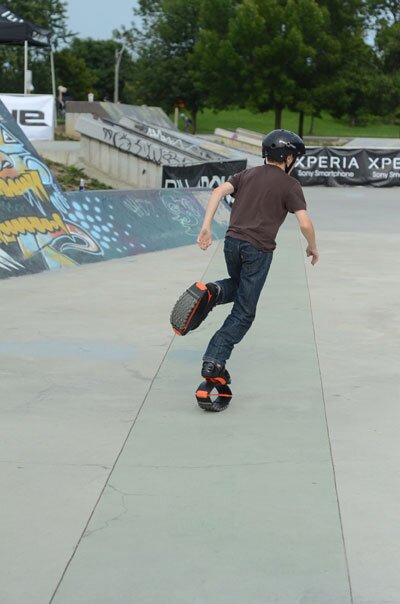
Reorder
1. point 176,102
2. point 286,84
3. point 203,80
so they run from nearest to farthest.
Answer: point 286,84, point 203,80, point 176,102

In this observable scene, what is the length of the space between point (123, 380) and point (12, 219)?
20.3ft

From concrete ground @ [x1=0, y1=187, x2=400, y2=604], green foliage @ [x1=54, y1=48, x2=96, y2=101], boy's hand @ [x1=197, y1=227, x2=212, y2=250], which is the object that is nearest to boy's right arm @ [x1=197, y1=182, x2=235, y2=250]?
boy's hand @ [x1=197, y1=227, x2=212, y2=250]

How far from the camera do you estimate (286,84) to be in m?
61.8

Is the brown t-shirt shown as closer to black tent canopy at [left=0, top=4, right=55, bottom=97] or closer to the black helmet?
the black helmet

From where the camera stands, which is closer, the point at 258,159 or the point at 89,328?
the point at 89,328

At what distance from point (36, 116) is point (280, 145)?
2439 cm

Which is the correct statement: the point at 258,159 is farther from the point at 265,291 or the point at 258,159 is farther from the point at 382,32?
the point at 382,32

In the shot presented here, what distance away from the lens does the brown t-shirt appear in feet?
21.5

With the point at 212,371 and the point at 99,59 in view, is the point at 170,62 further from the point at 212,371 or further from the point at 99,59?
the point at 212,371

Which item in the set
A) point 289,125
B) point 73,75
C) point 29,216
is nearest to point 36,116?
point 29,216

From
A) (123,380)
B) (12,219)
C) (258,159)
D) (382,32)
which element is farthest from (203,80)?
(123,380)

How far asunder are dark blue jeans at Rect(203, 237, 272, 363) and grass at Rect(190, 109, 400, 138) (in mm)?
72240

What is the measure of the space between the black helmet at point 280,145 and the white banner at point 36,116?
2361 cm

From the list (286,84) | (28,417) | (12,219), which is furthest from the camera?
(286,84)
